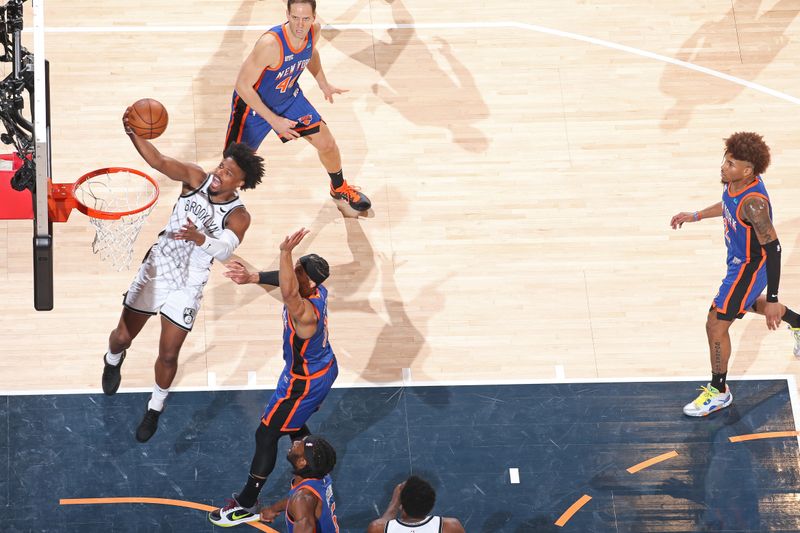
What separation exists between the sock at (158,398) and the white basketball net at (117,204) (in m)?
1.31

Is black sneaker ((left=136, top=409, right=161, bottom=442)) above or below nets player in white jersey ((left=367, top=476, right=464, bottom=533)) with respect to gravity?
below

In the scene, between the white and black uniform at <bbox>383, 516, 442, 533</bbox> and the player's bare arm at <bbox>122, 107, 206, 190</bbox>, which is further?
the player's bare arm at <bbox>122, 107, 206, 190</bbox>

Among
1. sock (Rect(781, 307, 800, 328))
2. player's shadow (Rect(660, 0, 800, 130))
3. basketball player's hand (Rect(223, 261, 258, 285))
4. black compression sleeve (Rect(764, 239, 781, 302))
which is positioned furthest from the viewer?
player's shadow (Rect(660, 0, 800, 130))

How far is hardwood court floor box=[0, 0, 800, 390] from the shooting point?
8930mm

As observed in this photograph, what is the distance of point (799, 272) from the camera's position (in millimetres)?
9352

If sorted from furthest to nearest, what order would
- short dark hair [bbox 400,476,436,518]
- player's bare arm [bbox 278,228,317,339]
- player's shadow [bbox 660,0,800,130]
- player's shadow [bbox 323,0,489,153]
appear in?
1. player's shadow [bbox 660,0,800,130]
2. player's shadow [bbox 323,0,489,153]
3. player's bare arm [bbox 278,228,317,339]
4. short dark hair [bbox 400,476,436,518]

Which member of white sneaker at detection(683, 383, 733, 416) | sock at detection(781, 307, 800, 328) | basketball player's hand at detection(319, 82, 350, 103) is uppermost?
basketball player's hand at detection(319, 82, 350, 103)

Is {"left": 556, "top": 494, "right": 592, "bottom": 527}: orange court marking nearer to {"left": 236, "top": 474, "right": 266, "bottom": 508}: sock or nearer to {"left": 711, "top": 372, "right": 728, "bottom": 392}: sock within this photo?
{"left": 711, "top": 372, "right": 728, "bottom": 392}: sock

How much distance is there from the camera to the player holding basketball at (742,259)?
313 inches

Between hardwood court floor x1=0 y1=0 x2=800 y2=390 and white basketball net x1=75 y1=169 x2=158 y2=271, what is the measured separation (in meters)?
0.20

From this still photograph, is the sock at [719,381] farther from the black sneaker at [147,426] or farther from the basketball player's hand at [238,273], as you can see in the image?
the black sneaker at [147,426]

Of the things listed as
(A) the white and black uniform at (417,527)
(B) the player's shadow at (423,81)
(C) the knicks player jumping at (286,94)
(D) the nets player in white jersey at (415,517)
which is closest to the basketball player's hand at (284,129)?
(C) the knicks player jumping at (286,94)

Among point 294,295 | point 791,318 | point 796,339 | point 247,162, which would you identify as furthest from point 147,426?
point 796,339

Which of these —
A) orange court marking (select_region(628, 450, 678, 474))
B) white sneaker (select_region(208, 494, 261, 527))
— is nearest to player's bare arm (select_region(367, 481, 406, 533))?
white sneaker (select_region(208, 494, 261, 527))
